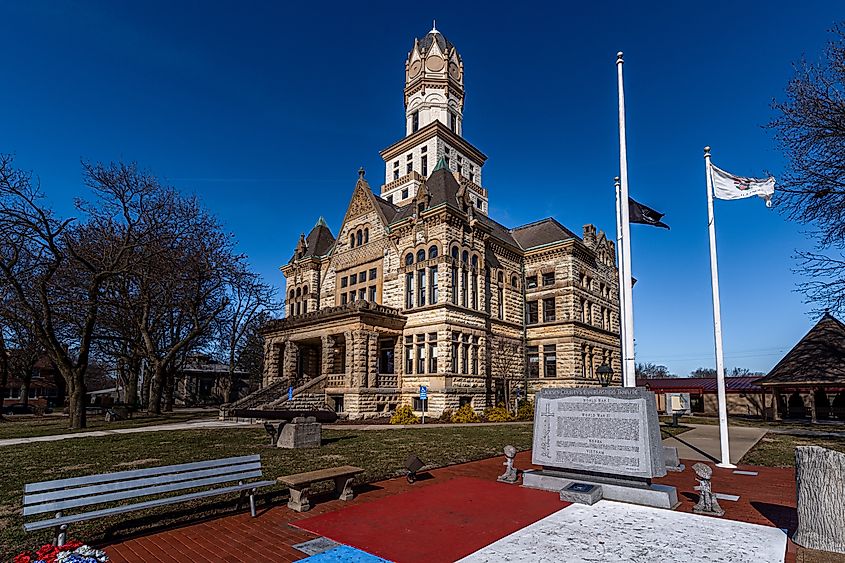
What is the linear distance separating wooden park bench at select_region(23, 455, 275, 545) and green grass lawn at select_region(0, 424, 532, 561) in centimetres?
Result: 61

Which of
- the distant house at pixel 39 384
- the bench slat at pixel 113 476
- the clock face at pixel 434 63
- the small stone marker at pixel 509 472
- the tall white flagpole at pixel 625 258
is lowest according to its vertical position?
the distant house at pixel 39 384

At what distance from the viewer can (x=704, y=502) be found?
339 inches

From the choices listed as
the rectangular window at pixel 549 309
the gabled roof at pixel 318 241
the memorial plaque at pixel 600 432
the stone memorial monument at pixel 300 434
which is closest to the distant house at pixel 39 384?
the gabled roof at pixel 318 241

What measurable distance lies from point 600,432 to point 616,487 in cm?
104

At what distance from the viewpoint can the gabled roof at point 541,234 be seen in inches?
1565

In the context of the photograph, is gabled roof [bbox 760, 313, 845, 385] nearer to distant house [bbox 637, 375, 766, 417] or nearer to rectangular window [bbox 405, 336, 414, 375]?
distant house [bbox 637, 375, 766, 417]

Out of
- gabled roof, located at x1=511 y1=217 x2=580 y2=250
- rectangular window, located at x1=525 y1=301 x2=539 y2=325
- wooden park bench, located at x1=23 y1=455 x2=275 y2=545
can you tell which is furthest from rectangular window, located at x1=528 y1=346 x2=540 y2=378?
wooden park bench, located at x1=23 y1=455 x2=275 y2=545

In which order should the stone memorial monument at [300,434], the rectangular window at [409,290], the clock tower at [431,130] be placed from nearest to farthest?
1. the stone memorial monument at [300,434]
2. the rectangular window at [409,290]
3. the clock tower at [431,130]

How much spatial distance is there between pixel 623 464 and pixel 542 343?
29323 millimetres

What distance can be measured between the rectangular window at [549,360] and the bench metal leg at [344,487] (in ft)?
99.6

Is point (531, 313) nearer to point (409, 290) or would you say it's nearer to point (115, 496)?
point (409, 290)

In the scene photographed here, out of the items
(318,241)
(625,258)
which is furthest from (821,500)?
(318,241)

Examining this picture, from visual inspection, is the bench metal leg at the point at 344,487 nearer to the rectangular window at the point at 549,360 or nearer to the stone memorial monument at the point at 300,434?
the stone memorial monument at the point at 300,434

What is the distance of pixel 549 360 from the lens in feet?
125
